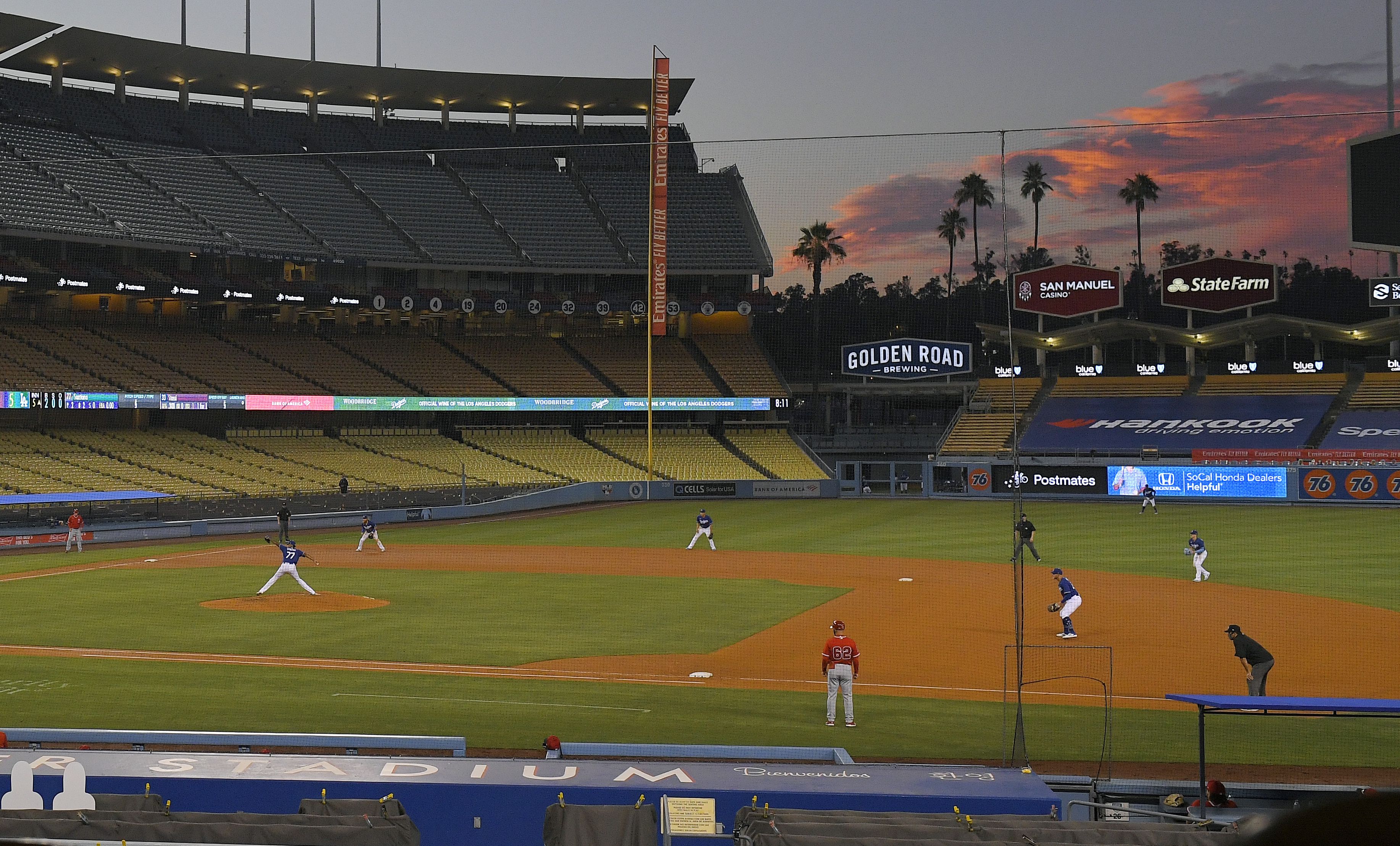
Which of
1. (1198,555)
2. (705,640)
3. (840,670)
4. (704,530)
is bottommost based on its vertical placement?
(705,640)

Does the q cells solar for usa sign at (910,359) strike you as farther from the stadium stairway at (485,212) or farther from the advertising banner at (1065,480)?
the stadium stairway at (485,212)

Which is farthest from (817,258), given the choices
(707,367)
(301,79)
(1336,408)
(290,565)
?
(290,565)

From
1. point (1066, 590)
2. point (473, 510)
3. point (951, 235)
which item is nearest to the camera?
point (1066, 590)

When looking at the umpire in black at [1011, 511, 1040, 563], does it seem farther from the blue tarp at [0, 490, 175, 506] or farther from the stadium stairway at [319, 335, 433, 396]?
the stadium stairway at [319, 335, 433, 396]

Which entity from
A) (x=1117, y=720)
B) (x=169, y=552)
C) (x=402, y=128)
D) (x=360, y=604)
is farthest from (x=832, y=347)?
(x=1117, y=720)

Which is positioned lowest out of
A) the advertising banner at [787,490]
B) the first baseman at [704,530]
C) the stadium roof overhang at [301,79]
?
the first baseman at [704,530]

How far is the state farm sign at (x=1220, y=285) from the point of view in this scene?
62.6m

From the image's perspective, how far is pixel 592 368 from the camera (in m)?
71.9

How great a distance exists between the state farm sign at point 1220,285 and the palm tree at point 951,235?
40.5 feet

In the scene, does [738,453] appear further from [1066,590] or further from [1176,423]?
[1066,590]

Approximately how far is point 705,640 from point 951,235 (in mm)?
35843

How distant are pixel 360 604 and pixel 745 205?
51.7 metres

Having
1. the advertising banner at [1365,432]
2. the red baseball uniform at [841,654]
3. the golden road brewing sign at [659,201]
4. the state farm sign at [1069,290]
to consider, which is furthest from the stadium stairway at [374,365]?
the red baseball uniform at [841,654]

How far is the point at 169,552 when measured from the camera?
39.2m
